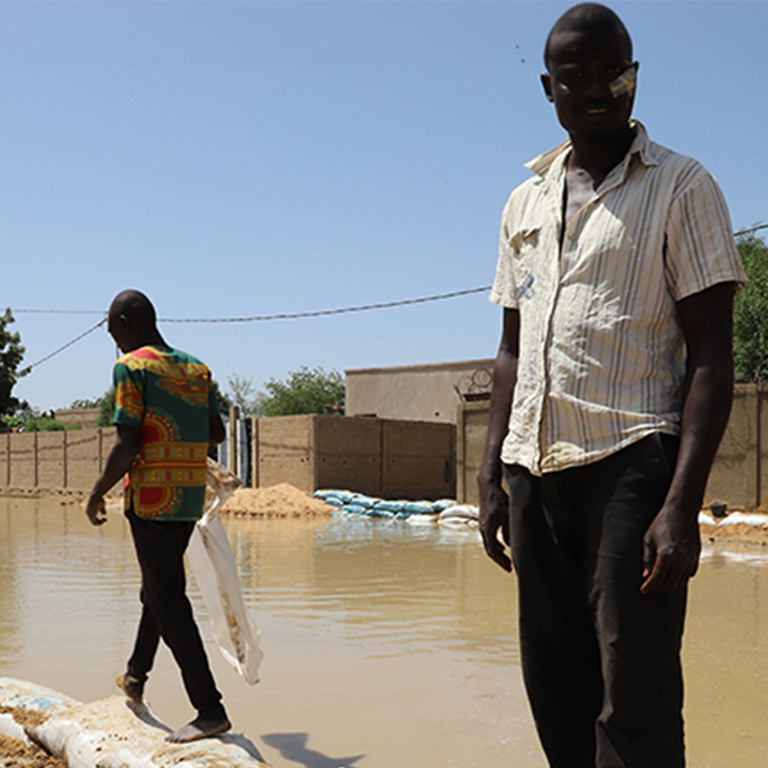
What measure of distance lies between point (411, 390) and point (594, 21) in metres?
31.4

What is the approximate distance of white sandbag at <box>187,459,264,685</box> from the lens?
12.0 feet

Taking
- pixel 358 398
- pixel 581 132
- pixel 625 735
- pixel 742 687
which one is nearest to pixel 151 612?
pixel 625 735

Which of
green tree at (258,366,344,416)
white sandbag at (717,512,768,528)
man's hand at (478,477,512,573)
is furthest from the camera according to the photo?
green tree at (258,366,344,416)

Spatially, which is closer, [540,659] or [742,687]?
[540,659]

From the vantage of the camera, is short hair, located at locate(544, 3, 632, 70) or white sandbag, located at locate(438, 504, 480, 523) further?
white sandbag, located at locate(438, 504, 480, 523)

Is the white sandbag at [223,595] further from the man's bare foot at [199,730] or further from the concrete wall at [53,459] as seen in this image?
the concrete wall at [53,459]

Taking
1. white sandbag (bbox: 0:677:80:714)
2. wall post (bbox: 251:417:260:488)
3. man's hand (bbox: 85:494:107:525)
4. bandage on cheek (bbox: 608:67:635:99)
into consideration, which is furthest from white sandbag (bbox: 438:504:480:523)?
bandage on cheek (bbox: 608:67:635:99)

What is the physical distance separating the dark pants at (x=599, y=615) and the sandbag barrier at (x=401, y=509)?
1282cm

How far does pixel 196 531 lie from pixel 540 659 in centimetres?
205

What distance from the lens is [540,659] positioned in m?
1.97

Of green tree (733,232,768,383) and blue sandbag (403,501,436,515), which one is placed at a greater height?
green tree (733,232,768,383)

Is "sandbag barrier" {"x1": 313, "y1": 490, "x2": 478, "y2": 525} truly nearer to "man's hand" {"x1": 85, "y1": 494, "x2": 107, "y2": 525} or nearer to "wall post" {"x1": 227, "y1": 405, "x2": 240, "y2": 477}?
"wall post" {"x1": 227, "y1": 405, "x2": 240, "y2": 477}

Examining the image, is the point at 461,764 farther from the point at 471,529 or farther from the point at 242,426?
the point at 242,426

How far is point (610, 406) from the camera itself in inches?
70.8
